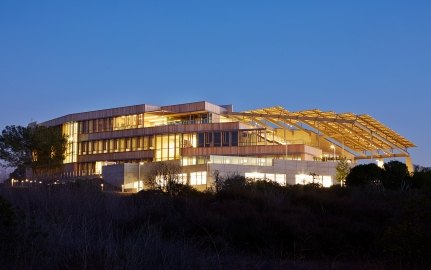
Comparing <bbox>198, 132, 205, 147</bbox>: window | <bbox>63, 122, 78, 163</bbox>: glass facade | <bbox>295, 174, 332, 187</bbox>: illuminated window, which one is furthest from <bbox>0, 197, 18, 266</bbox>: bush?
<bbox>63, 122, 78, 163</bbox>: glass facade

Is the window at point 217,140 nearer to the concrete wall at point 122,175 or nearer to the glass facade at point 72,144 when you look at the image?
the concrete wall at point 122,175

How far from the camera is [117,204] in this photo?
19.2 m

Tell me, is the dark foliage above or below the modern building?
below

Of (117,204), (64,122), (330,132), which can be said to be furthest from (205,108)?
(117,204)

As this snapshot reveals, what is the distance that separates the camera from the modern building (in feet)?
218

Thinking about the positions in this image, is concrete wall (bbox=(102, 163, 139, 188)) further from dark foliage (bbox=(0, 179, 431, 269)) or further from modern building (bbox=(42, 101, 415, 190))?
dark foliage (bbox=(0, 179, 431, 269))

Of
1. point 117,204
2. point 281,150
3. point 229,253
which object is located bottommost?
point 229,253

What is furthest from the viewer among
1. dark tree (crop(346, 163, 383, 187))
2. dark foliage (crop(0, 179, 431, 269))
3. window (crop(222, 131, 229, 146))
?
window (crop(222, 131, 229, 146))

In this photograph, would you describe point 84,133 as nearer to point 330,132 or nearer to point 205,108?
point 205,108

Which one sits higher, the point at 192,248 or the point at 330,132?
the point at 330,132

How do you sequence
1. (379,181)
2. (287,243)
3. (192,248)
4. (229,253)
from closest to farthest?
(192,248), (229,253), (287,243), (379,181)

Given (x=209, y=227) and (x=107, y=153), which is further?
(x=107, y=153)

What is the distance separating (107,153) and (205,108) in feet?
48.2

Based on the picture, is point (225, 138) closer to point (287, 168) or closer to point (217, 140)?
point (217, 140)
